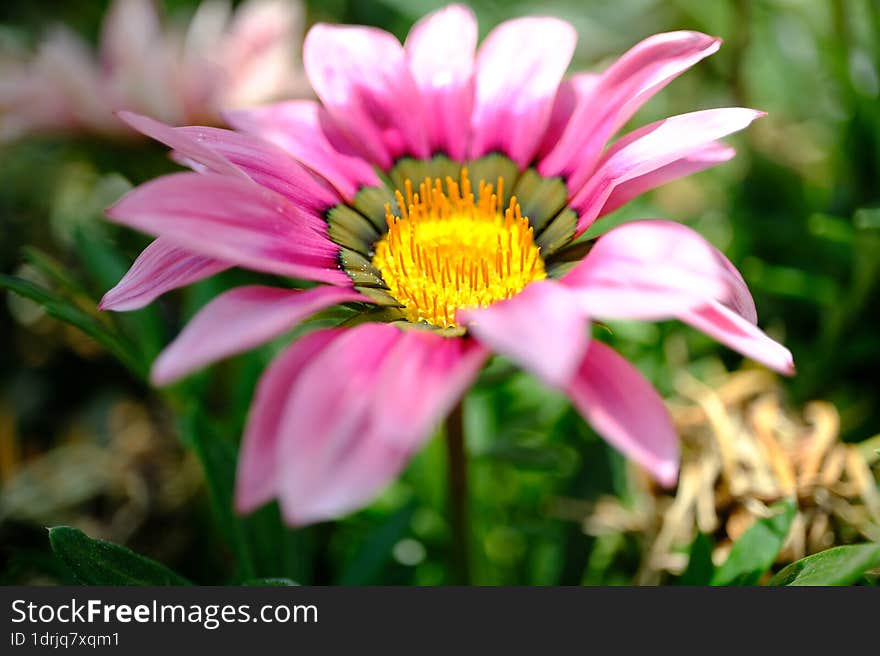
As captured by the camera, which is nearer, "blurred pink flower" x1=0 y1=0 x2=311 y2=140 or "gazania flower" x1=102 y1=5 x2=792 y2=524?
"gazania flower" x1=102 y1=5 x2=792 y2=524

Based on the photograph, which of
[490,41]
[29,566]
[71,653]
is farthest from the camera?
[29,566]

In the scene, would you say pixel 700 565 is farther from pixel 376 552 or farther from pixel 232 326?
pixel 232 326

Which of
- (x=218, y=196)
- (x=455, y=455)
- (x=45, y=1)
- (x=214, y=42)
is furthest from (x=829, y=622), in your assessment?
(x=45, y=1)

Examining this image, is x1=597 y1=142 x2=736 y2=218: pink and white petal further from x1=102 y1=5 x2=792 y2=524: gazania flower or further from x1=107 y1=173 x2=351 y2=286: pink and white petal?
x1=107 y1=173 x2=351 y2=286: pink and white petal

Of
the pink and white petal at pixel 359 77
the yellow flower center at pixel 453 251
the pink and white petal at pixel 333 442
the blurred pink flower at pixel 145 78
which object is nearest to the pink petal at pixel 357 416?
the pink and white petal at pixel 333 442

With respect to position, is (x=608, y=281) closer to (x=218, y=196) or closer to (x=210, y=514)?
(x=218, y=196)

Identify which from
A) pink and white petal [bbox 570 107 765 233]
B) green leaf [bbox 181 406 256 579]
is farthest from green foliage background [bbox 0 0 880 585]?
pink and white petal [bbox 570 107 765 233]
